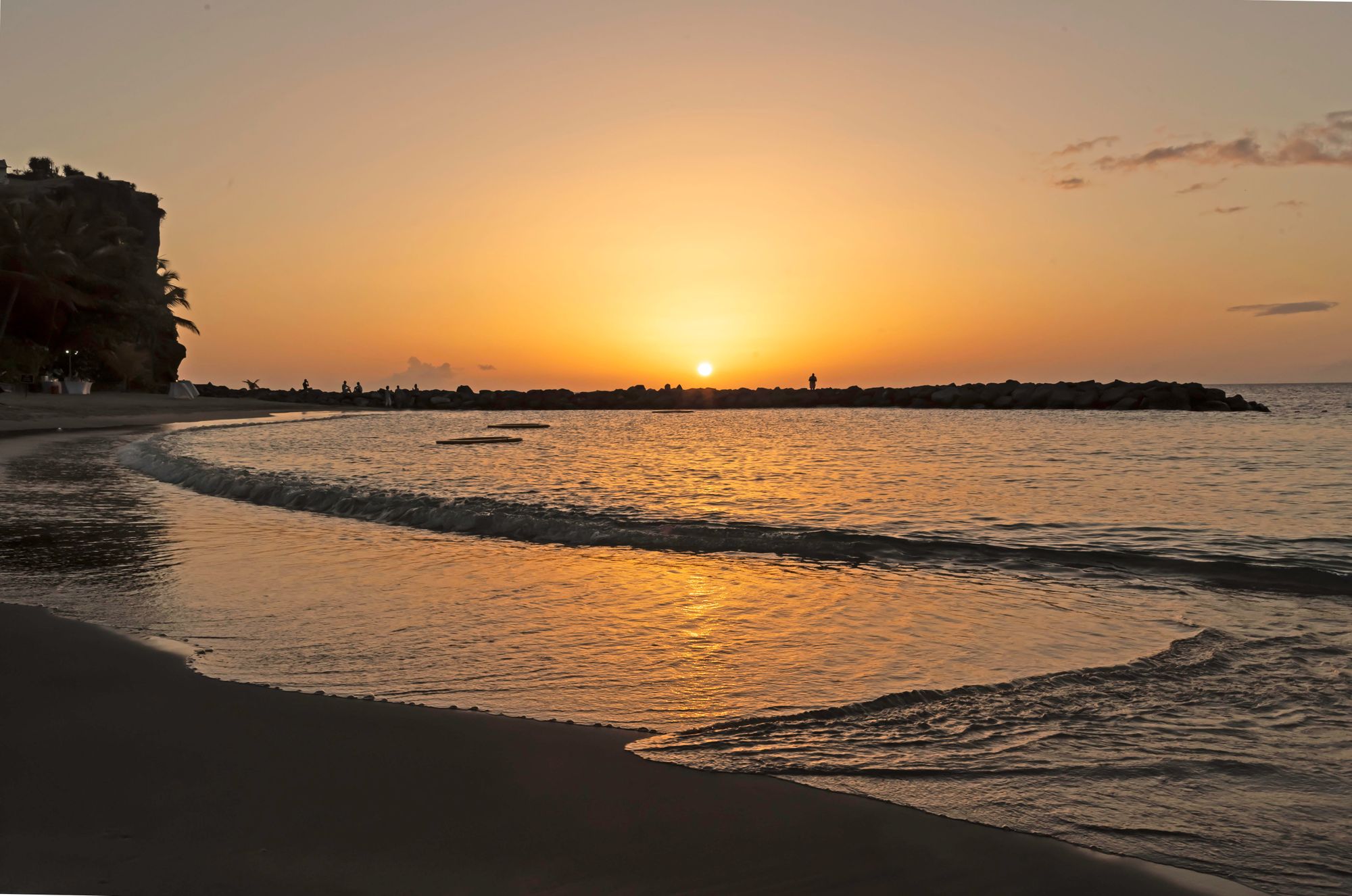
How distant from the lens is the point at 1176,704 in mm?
5051

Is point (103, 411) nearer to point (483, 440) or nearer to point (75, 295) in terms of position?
point (75, 295)

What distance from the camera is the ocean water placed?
4.05 m

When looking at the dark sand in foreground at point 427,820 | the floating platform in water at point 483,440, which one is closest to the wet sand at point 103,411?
the floating platform in water at point 483,440

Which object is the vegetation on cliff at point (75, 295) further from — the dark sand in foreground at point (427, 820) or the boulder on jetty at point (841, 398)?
the dark sand in foreground at point (427, 820)

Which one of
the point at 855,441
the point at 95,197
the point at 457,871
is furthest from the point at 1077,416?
the point at 95,197

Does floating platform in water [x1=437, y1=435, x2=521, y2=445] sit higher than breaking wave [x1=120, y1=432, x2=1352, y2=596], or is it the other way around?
floating platform in water [x1=437, y1=435, x2=521, y2=445]

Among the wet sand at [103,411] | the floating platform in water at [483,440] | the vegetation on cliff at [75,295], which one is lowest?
Answer: the floating platform in water at [483,440]

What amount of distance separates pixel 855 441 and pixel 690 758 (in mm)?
32502

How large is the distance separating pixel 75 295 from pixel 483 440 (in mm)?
35247

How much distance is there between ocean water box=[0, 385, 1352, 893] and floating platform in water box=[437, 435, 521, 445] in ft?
44.0

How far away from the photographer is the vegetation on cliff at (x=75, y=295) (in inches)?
2013

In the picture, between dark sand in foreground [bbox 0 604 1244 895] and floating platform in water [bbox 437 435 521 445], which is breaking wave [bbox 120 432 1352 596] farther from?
floating platform in water [bbox 437 435 521 445]

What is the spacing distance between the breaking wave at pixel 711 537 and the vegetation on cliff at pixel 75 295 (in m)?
44.7

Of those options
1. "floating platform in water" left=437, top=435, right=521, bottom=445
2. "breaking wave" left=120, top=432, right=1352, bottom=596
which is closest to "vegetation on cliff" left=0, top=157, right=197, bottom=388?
"floating platform in water" left=437, top=435, right=521, bottom=445
